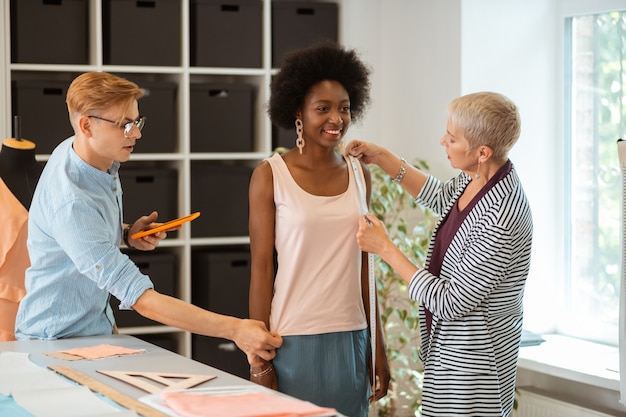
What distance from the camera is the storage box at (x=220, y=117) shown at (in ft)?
13.2

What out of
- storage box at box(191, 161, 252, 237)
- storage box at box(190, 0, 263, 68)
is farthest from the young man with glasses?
storage box at box(190, 0, 263, 68)

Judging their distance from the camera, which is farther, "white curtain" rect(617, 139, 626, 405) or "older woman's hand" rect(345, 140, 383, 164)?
"white curtain" rect(617, 139, 626, 405)

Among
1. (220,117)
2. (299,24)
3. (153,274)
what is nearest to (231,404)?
(153,274)

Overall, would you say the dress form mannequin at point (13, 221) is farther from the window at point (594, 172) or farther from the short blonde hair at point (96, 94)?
the window at point (594, 172)

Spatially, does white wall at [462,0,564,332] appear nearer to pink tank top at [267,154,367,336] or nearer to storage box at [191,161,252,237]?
storage box at [191,161,252,237]

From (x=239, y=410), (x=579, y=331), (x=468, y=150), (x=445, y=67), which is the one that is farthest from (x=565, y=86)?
(x=239, y=410)

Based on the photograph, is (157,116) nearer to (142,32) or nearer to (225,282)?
(142,32)

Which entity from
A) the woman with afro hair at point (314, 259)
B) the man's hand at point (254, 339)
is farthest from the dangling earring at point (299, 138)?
the man's hand at point (254, 339)

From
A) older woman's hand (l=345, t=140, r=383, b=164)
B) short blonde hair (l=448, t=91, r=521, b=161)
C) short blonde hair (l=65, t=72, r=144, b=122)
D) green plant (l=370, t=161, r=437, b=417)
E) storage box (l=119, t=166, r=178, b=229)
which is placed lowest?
green plant (l=370, t=161, r=437, b=417)

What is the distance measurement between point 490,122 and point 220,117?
6.77 feet

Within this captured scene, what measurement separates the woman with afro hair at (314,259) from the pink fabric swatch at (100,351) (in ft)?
1.19

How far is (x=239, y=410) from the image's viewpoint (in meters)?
1.62

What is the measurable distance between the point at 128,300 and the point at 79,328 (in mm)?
271

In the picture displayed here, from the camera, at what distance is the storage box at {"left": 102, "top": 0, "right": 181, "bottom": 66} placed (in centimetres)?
385
